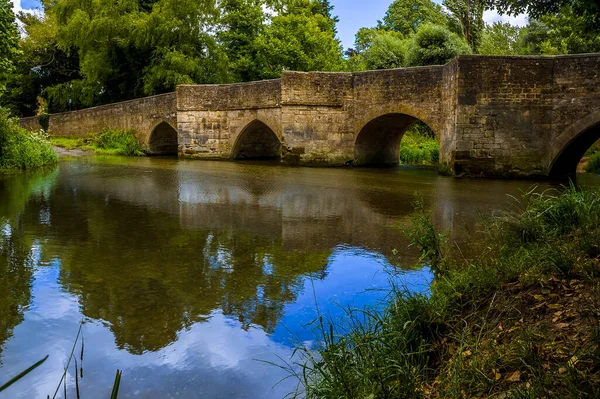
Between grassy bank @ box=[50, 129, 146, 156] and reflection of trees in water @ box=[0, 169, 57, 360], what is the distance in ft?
44.4

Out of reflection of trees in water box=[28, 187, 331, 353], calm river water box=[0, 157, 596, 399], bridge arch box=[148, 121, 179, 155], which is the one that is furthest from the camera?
bridge arch box=[148, 121, 179, 155]

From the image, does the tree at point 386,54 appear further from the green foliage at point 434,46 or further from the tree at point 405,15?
the tree at point 405,15

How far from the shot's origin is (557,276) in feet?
11.7

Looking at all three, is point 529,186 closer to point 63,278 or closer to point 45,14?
point 63,278

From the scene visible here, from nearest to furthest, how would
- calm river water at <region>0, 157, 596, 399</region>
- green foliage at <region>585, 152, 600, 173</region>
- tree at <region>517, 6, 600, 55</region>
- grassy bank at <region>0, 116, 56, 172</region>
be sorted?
calm river water at <region>0, 157, 596, 399</region> < grassy bank at <region>0, 116, 56, 172</region> < green foliage at <region>585, 152, 600, 173</region> < tree at <region>517, 6, 600, 55</region>

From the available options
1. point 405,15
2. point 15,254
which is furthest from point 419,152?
point 405,15

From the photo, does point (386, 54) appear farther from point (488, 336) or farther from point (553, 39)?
point (488, 336)

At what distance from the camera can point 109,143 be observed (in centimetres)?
2617

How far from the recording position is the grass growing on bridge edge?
2.46 meters

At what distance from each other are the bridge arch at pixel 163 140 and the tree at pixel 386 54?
9.44 metres

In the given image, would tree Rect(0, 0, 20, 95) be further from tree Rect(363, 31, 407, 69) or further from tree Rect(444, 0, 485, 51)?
tree Rect(444, 0, 485, 51)

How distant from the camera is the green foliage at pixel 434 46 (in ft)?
73.7

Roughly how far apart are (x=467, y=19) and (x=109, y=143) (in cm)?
2064

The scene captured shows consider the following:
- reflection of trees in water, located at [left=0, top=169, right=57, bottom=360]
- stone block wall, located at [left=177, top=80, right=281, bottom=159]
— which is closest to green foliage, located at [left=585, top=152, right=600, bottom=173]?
stone block wall, located at [left=177, top=80, right=281, bottom=159]
